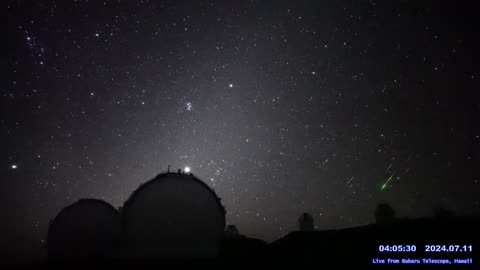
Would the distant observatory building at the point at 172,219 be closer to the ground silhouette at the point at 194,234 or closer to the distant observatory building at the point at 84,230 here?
the ground silhouette at the point at 194,234

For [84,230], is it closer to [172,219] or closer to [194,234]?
[172,219]

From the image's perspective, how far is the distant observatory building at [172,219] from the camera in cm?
1435

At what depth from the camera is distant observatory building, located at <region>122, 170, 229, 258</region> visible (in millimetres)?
14354

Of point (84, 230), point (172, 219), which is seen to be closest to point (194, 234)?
point (172, 219)

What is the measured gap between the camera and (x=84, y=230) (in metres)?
17.7

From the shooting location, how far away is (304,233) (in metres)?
14.1

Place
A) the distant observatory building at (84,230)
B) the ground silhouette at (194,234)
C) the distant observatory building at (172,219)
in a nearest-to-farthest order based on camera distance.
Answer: the ground silhouette at (194,234)
the distant observatory building at (172,219)
the distant observatory building at (84,230)

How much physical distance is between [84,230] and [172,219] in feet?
21.4

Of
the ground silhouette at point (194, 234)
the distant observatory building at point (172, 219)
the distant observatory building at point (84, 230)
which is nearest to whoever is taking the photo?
the ground silhouette at point (194, 234)

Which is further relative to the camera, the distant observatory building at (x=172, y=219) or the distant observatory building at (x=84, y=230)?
the distant observatory building at (x=84, y=230)

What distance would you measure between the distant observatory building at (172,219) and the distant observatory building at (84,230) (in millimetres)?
3204

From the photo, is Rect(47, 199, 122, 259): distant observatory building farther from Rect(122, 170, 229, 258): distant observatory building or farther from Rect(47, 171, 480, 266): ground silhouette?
Rect(122, 170, 229, 258): distant observatory building

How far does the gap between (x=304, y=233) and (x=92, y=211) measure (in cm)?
1160

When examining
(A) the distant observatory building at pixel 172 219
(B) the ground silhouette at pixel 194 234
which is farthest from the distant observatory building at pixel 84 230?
(A) the distant observatory building at pixel 172 219
